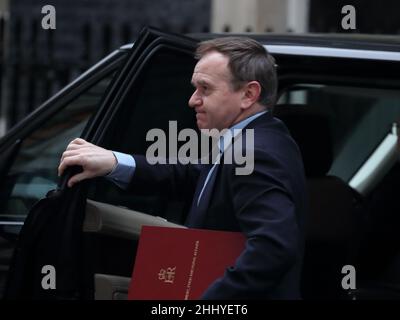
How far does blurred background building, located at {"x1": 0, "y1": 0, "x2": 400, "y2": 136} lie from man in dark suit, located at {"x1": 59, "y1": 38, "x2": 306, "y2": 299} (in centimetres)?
533

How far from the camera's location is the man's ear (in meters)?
2.95

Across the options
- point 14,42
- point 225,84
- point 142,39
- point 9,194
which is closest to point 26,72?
point 14,42

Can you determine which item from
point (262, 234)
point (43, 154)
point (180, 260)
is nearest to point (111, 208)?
point (180, 260)

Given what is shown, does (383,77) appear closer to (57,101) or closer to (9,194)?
(57,101)

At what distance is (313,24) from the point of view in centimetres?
1006

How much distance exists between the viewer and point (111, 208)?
342 centimetres

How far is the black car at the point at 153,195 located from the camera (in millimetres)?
3316

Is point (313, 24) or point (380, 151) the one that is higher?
point (313, 24)

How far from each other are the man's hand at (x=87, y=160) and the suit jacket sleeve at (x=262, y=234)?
442 millimetres

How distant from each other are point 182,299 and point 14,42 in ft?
21.8

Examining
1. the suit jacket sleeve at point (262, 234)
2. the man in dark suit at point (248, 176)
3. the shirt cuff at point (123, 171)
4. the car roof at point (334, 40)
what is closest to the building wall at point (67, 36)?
the car roof at point (334, 40)

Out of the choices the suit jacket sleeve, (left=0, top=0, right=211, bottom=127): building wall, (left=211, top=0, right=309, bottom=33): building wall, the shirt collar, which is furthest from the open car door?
(left=211, top=0, right=309, bottom=33): building wall

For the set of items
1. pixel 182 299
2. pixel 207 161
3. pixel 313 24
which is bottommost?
pixel 182 299

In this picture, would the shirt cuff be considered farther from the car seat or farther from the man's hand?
the car seat
